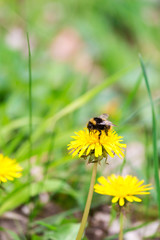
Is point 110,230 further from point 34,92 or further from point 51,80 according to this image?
point 51,80

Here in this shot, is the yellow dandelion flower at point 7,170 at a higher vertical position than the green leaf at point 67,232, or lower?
higher

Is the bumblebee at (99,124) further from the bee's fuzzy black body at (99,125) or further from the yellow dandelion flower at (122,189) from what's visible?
the yellow dandelion flower at (122,189)

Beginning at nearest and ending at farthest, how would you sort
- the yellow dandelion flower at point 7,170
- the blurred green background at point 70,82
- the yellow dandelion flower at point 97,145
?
the yellow dandelion flower at point 97,145, the yellow dandelion flower at point 7,170, the blurred green background at point 70,82

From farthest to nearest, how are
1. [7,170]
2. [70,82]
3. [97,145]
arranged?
[70,82] < [7,170] < [97,145]

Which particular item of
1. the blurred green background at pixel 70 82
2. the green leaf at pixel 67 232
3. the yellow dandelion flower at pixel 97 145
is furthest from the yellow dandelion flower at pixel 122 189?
the blurred green background at pixel 70 82

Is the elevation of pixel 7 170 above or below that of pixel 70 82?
below

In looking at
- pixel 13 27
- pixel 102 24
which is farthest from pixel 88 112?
pixel 102 24

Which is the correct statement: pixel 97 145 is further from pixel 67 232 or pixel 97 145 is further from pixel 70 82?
pixel 70 82

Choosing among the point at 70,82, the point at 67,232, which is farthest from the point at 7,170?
the point at 70,82

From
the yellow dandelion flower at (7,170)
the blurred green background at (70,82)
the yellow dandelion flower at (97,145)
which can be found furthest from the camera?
the blurred green background at (70,82)

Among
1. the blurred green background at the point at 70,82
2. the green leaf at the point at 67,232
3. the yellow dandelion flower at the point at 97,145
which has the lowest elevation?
the green leaf at the point at 67,232
